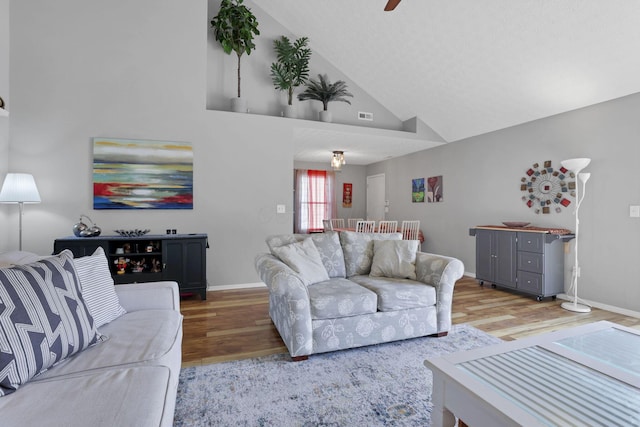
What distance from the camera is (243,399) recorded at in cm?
177

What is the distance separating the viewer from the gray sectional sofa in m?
0.93

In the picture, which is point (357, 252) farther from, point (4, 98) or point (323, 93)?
point (4, 98)

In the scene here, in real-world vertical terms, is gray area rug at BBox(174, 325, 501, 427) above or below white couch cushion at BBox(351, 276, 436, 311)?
below

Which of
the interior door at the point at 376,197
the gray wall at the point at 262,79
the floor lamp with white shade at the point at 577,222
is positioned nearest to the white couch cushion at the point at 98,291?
the gray wall at the point at 262,79

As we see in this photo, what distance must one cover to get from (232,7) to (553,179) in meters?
4.78

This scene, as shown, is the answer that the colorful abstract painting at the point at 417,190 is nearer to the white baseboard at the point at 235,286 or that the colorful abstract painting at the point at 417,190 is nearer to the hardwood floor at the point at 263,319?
the hardwood floor at the point at 263,319

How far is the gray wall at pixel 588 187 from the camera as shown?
130 inches

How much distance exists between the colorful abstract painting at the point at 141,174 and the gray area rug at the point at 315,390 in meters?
2.45

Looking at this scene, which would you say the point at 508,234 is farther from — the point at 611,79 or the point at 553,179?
the point at 611,79

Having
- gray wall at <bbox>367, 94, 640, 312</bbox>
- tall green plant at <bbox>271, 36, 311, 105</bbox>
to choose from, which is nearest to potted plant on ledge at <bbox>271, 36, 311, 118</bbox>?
tall green plant at <bbox>271, 36, 311, 105</bbox>

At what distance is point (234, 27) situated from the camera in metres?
4.18

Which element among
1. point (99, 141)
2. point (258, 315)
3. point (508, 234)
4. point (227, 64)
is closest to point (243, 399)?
point (258, 315)

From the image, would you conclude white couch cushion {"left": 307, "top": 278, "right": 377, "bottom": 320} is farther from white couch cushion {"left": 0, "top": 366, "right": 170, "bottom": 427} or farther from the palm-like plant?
the palm-like plant

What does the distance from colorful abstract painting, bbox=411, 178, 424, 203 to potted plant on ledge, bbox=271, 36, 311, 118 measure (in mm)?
3096
